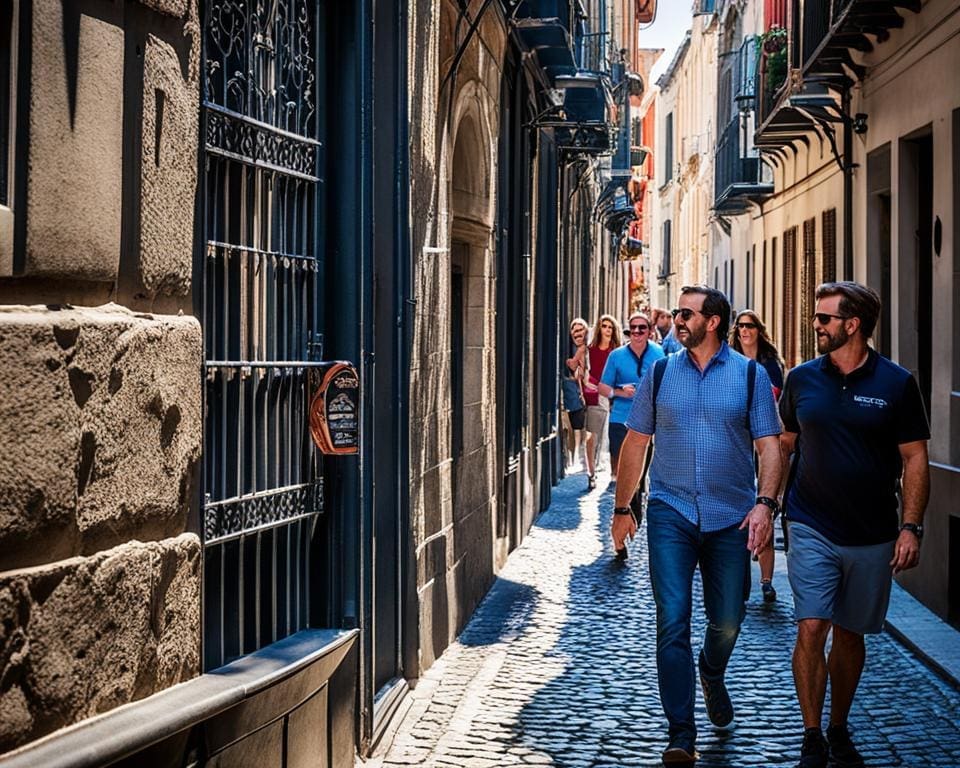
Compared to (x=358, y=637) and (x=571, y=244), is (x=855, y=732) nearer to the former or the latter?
(x=358, y=637)

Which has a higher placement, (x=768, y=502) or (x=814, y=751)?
(x=768, y=502)

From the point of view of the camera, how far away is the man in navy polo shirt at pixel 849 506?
6465mm

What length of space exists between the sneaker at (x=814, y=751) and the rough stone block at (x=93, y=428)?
2837 millimetres

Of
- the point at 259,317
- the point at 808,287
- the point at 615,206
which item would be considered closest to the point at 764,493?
the point at 259,317

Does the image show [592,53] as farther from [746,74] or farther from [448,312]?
[448,312]

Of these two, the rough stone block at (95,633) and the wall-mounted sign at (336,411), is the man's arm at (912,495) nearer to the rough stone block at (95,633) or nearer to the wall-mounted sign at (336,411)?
the wall-mounted sign at (336,411)

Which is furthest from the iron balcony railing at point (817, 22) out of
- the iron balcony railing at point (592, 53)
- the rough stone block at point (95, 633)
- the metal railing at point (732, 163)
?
the rough stone block at point (95, 633)

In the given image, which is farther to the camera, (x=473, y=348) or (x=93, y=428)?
(x=473, y=348)

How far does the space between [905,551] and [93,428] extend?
3.61 metres

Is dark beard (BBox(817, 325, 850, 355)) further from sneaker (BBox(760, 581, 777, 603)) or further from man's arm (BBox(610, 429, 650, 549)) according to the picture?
sneaker (BBox(760, 581, 777, 603))

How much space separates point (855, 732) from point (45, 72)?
488cm

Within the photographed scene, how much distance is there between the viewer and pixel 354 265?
6492 mm

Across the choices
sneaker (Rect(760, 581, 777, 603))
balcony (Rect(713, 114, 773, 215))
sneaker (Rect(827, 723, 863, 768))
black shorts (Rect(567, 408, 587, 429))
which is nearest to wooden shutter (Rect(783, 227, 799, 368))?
balcony (Rect(713, 114, 773, 215))

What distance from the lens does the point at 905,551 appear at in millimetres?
6414
